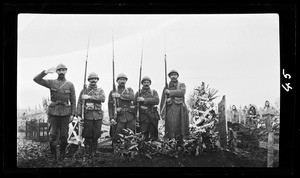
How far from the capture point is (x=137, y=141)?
8.54ft

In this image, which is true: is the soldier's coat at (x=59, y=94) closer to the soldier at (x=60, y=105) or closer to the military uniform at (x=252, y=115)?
the soldier at (x=60, y=105)

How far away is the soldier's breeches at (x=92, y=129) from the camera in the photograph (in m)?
2.60

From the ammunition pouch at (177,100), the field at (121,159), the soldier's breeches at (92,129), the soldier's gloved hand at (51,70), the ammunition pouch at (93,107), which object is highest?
the soldier's gloved hand at (51,70)

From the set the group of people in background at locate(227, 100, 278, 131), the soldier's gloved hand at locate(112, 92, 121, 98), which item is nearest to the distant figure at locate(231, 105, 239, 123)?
the group of people in background at locate(227, 100, 278, 131)

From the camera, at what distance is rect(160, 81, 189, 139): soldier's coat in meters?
2.60

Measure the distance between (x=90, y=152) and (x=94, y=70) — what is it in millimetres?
541

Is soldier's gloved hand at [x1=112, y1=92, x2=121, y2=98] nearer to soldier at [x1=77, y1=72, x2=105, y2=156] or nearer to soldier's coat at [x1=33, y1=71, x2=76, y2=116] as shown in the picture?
soldier at [x1=77, y1=72, x2=105, y2=156]

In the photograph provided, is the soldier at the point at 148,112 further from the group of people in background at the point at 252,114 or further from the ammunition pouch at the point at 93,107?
the group of people in background at the point at 252,114

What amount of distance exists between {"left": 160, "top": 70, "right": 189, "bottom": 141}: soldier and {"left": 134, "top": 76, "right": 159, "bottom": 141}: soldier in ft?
0.20

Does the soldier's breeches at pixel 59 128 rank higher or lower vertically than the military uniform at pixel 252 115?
lower

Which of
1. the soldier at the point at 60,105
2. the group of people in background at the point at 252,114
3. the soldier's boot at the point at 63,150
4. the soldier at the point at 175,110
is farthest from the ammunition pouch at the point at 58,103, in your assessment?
the group of people in background at the point at 252,114

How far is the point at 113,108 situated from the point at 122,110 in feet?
0.20
